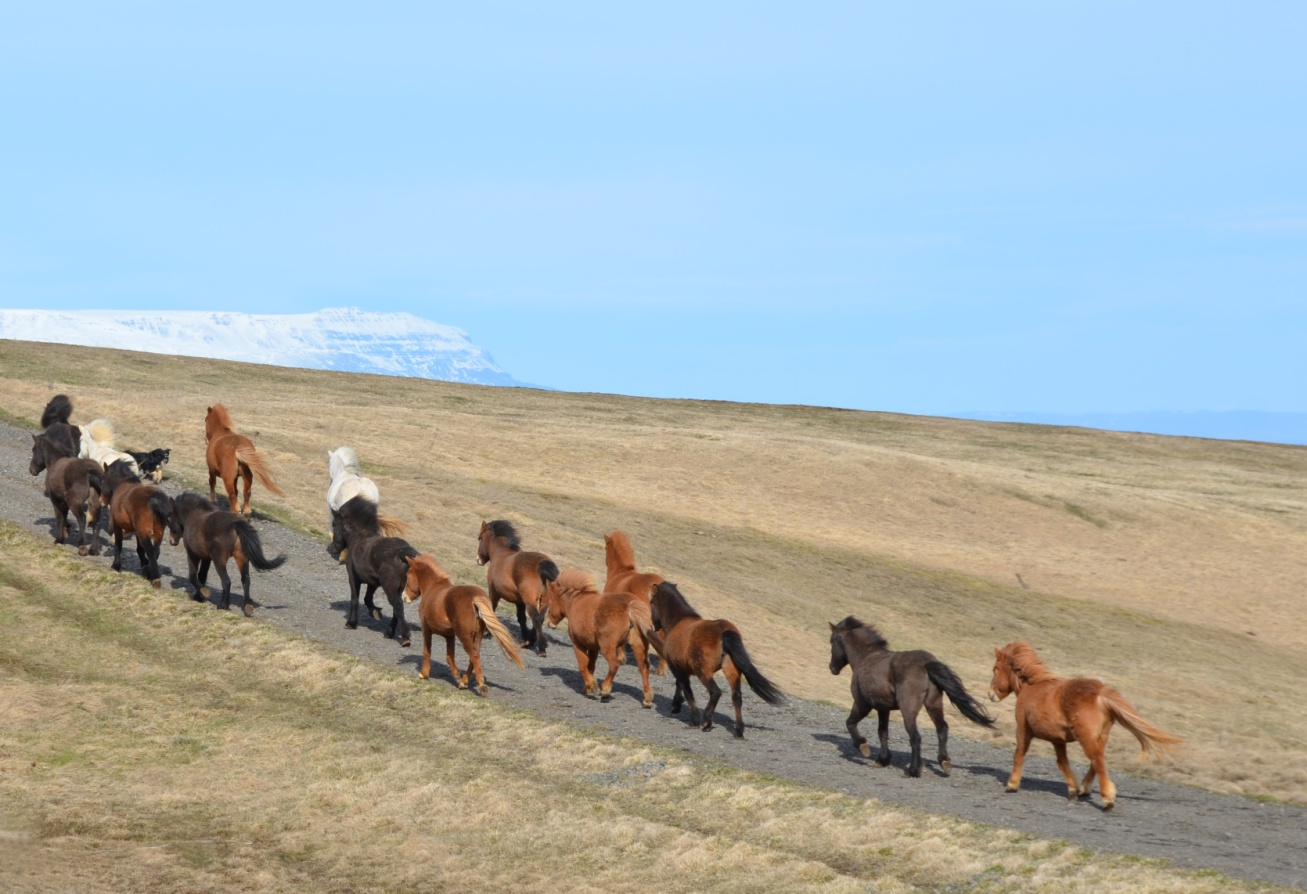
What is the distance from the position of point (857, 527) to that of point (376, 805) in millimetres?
31287

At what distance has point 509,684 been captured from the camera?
1900 centimetres

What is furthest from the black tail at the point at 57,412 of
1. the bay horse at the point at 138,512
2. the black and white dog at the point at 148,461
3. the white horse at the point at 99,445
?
the bay horse at the point at 138,512

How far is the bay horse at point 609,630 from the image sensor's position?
17516 mm

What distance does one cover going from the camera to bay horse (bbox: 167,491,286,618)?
66.2 feet

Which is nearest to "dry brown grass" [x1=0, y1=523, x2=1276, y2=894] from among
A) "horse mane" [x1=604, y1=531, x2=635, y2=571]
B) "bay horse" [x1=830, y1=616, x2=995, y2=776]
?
"bay horse" [x1=830, y1=616, x2=995, y2=776]

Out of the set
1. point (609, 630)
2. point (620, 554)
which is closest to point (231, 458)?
point (620, 554)

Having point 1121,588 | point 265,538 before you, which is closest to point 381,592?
point 265,538

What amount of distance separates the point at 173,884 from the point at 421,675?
23.4 feet

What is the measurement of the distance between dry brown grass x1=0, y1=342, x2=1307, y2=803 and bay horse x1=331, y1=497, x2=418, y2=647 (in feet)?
20.8

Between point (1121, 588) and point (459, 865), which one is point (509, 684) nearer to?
point (459, 865)

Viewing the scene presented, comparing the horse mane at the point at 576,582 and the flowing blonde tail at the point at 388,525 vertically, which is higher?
the flowing blonde tail at the point at 388,525

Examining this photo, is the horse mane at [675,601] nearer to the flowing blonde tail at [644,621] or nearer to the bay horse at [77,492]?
the flowing blonde tail at [644,621]

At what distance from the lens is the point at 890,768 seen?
16.0 meters

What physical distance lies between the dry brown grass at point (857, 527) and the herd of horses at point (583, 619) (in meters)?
4.43
